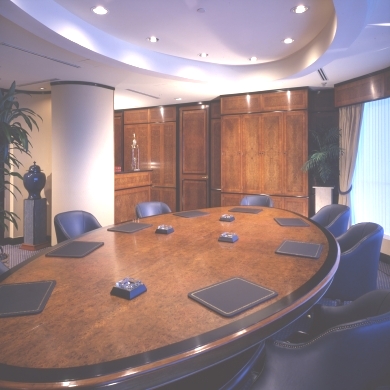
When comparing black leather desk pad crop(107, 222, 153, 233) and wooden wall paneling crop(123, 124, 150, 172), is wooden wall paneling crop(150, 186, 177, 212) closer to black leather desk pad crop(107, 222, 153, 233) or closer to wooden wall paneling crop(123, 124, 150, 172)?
wooden wall paneling crop(123, 124, 150, 172)

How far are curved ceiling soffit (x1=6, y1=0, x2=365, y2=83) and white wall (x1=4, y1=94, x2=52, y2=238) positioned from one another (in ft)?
8.07

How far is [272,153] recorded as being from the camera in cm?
567

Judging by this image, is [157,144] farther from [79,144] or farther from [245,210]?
[245,210]

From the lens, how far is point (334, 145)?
5199 mm

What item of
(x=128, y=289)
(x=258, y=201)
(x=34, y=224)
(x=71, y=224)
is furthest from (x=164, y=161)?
(x=128, y=289)

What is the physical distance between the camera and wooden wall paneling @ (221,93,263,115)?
5715 millimetres

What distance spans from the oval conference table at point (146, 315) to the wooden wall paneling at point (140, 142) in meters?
5.53

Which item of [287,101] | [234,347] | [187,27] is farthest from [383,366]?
[287,101]

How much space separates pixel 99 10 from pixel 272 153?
3.58m

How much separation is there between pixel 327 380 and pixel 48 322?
909 millimetres

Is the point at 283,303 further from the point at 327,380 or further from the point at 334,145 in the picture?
the point at 334,145

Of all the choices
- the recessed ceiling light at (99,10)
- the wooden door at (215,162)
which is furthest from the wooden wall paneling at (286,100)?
the recessed ceiling light at (99,10)

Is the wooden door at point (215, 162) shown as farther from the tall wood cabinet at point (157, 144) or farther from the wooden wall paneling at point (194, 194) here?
the tall wood cabinet at point (157, 144)

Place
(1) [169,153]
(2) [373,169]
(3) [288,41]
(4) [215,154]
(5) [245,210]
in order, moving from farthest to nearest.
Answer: (1) [169,153] < (4) [215,154] < (2) [373,169] < (3) [288,41] < (5) [245,210]
